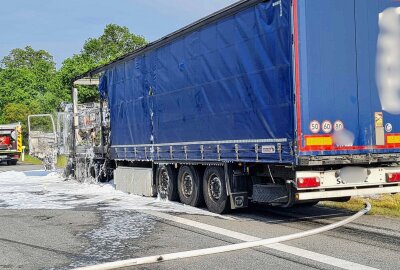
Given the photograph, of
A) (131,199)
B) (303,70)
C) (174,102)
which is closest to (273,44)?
(303,70)

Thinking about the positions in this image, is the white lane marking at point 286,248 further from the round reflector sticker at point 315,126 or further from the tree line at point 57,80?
the tree line at point 57,80

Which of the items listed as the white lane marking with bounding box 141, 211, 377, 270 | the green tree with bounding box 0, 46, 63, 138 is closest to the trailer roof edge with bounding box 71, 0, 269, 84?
the white lane marking with bounding box 141, 211, 377, 270

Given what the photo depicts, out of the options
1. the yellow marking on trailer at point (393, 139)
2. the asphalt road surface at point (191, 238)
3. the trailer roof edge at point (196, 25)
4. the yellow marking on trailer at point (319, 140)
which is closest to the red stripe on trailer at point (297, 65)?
the yellow marking on trailer at point (319, 140)

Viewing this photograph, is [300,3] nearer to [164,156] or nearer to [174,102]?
[174,102]

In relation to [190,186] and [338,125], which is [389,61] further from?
[190,186]

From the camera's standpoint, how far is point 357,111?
8.78 m

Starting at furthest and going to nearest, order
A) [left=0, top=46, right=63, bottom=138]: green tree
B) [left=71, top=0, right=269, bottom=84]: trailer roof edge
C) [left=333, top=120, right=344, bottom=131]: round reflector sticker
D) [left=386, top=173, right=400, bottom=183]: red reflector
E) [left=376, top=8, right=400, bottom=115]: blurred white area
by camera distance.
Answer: [left=0, top=46, right=63, bottom=138]: green tree → [left=71, top=0, right=269, bottom=84]: trailer roof edge → [left=386, top=173, right=400, bottom=183]: red reflector → [left=376, top=8, right=400, bottom=115]: blurred white area → [left=333, top=120, right=344, bottom=131]: round reflector sticker

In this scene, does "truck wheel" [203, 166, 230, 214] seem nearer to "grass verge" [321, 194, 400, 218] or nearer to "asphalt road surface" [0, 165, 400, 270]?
"asphalt road surface" [0, 165, 400, 270]

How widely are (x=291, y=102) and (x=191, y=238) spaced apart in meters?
2.61

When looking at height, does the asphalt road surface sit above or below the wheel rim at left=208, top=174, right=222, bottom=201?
below

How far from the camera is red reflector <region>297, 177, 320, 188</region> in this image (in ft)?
27.7

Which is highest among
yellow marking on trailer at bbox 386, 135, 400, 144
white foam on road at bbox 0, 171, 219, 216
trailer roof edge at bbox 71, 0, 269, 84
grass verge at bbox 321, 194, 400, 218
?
trailer roof edge at bbox 71, 0, 269, 84

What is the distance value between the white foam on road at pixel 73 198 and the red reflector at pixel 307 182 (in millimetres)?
2640

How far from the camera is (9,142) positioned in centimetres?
3825
